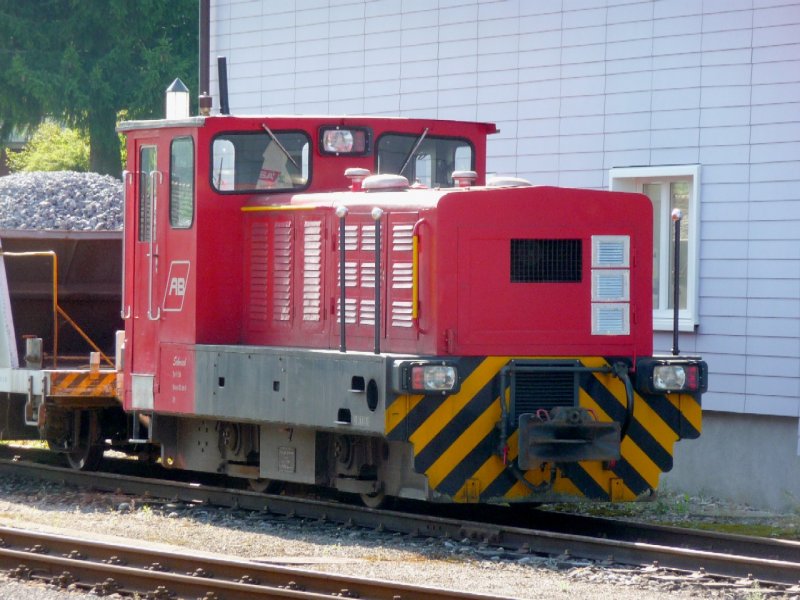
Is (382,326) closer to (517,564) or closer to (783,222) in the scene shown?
(517,564)

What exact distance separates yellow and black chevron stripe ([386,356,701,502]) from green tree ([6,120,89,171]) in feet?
92.6

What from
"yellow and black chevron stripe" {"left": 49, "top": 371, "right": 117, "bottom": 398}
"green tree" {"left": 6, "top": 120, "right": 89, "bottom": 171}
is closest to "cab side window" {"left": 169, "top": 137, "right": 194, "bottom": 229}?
"yellow and black chevron stripe" {"left": 49, "top": 371, "right": 117, "bottom": 398}

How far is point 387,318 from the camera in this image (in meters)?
9.07

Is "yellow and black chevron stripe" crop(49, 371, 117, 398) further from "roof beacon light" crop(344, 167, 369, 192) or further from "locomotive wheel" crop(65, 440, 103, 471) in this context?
"roof beacon light" crop(344, 167, 369, 192)

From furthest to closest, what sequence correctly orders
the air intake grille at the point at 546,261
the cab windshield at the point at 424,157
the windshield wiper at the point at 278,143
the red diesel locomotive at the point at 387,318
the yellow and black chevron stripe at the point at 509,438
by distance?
1. the cab windshield at the point at 424,157
2. the windshield wiper at the point at 278,143
3. the air intake grille at the point at 546,261
4. the red diesel locomotive at the point at 387,318
5. the yellow and black chevron stripe at the point at 509,438

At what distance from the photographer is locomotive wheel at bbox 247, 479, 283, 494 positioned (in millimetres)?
10492

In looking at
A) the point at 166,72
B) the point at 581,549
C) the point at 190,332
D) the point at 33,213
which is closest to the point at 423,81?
the point at 33,213

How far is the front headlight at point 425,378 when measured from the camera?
8.24m

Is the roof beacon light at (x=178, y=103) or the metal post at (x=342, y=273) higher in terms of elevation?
the roof beacon light at (x=178, y=103)

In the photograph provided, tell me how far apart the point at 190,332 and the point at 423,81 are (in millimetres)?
5385

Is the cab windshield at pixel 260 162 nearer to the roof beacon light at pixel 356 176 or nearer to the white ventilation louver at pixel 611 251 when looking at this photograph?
the roof beacon light at pixel 356 176

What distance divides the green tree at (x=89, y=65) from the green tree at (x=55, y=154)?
363cm

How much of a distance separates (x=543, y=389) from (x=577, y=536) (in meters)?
0.97

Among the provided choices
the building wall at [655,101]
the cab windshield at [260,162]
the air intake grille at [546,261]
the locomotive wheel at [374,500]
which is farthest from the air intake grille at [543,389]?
the building wall at [655,101]
